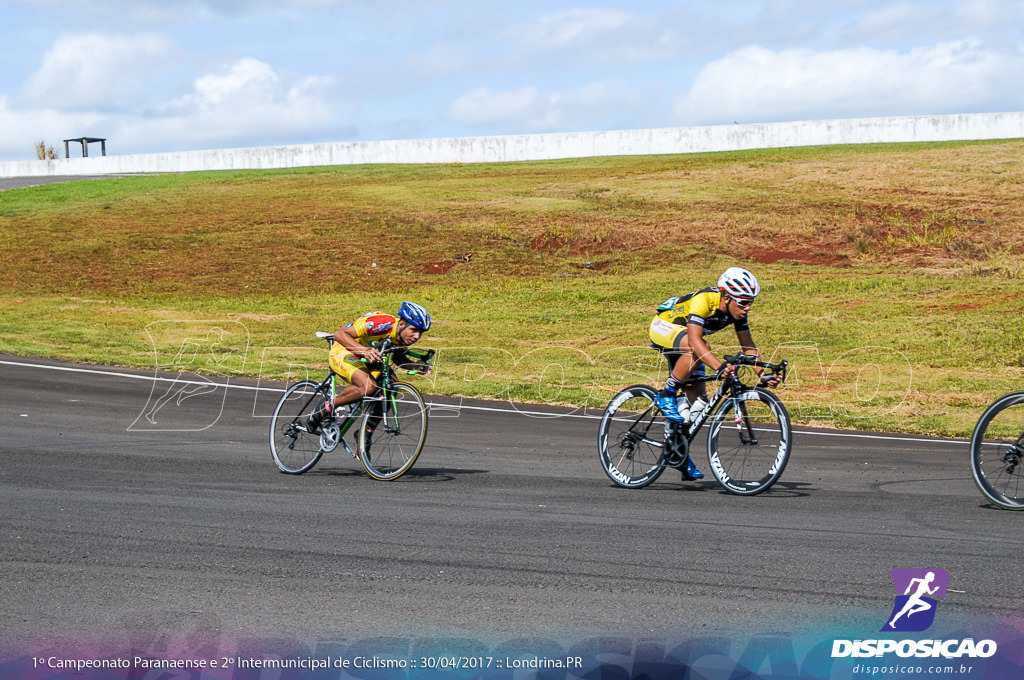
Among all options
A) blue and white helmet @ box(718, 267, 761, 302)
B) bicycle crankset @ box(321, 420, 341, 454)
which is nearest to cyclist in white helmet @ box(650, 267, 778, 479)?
blue and white helmet @ box(718, 267, 761, 302)

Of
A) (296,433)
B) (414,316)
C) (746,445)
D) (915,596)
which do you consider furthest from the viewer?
(296,433)

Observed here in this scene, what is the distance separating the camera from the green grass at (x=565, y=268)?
64.1ft

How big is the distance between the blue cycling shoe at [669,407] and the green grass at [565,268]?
6154mm

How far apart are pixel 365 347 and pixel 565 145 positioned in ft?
153

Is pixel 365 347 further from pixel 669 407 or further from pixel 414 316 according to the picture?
pixel 669 407

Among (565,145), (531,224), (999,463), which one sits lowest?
(999,463)

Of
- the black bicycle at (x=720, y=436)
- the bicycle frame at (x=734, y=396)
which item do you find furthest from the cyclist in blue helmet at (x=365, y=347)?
the bicycle frame at (x=734, y=396)

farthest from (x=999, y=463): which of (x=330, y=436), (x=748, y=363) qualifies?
(x=330, y=436)

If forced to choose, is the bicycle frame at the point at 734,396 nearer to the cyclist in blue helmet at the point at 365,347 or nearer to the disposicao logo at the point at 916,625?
the cyclist in blue helmet at the point at 365,347

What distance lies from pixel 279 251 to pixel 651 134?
26.6 meters

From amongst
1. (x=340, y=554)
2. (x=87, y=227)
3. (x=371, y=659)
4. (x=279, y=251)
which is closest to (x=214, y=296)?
(x=279, y=251)

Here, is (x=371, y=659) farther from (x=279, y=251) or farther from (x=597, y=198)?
(x=597, y=198)

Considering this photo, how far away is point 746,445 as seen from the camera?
354 inches

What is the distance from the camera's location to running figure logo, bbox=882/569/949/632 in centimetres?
551
